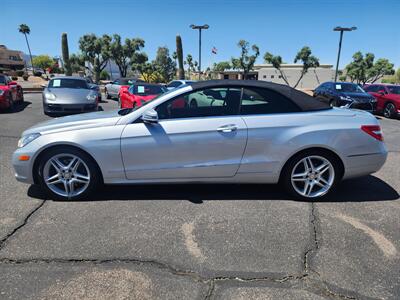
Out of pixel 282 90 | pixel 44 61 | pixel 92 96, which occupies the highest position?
pixel 44 61

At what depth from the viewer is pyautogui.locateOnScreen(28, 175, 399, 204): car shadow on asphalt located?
4184mm

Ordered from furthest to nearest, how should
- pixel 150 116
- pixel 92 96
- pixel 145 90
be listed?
1. pixel 145 90
2. pixel 92 96
3. pixel 150 116

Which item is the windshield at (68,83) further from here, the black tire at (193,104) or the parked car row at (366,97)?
the parked car row at (366,97)

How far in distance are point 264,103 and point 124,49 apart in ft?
167

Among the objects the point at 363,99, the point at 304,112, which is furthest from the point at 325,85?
the point at 304,112

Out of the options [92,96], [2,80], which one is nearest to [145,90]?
[92,96]

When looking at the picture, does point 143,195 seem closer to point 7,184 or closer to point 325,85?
A: point 7,184

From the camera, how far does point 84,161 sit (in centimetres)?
390

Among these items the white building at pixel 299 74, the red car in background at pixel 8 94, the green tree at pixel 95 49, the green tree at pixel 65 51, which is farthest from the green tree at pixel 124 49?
the red car in background at pixel 8 94

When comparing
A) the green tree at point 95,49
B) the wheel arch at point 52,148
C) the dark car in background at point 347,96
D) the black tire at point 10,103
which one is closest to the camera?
the wheel arch at point 52,148

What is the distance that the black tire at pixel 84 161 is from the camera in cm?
389

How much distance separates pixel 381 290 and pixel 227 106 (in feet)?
8.10

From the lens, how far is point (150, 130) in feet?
12.6

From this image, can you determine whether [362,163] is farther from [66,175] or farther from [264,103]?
[66,175]
